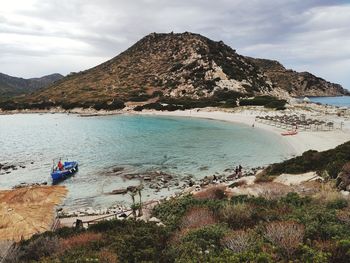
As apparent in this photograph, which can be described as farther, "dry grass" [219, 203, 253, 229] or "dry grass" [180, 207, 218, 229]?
"dry grass" [180, 207, 218, 229]

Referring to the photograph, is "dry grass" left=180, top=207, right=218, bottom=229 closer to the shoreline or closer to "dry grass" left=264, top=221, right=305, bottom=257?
"dry grass" left=264, top=221, right=305, bottom=257

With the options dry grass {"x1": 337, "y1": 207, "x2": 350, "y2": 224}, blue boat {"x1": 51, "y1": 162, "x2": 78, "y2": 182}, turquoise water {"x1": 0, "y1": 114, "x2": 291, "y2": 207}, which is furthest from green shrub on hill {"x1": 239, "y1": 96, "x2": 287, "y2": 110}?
dry grass {"x1": 337, "y1": 207, "x2": 350, "y2": 224}

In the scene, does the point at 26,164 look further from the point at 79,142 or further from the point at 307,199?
the point at 307,199

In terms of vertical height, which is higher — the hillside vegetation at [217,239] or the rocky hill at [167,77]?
the rocky hill at [167,77]

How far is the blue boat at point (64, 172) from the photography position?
33.8 metres

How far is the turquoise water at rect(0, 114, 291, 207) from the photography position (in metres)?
33.0

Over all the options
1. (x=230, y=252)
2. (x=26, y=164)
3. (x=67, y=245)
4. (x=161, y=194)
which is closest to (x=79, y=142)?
(x=26, y=164)

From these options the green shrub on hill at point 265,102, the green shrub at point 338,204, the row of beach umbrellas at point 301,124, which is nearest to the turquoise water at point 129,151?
the row of beach umbrellas at point 301,124

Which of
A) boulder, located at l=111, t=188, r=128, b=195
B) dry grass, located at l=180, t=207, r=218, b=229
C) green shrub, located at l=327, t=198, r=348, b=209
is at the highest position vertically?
green shrub, located at l=327, t=198, r=348, b=209

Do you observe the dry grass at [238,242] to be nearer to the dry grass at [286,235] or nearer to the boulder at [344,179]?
the dry grass at [286,235]

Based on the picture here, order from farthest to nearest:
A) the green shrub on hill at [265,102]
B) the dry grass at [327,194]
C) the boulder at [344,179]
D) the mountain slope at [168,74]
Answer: the mountain slope at [168,74] → the green shrub on hill at [265,102] → the boulder at [344,179] → the dry grass at [327,194]

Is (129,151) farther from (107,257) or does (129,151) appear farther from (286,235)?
(286,235)

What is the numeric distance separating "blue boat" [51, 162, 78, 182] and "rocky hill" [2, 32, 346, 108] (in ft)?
238

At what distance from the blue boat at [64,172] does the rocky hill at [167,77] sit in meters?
72.7
